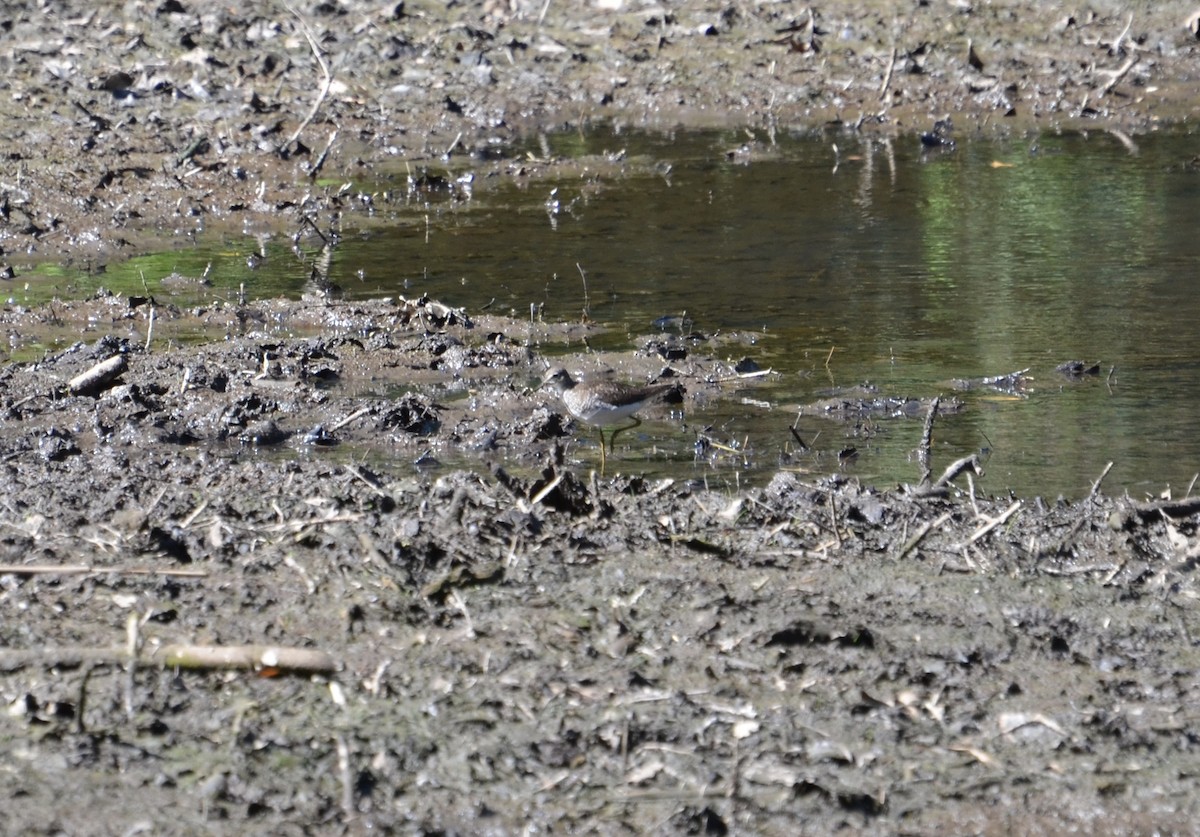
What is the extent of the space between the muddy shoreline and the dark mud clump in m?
0.01

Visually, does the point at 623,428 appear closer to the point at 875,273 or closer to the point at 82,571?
the point at 82,571

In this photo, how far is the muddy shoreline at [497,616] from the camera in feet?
13.6

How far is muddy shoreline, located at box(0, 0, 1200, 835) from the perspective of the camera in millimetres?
4145

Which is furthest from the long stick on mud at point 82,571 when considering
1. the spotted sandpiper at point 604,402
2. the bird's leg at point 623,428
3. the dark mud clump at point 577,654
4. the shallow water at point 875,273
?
the bird's leg at point 623,428

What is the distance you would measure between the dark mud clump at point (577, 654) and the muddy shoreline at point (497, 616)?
0.01 metres

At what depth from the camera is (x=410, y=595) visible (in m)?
5.17

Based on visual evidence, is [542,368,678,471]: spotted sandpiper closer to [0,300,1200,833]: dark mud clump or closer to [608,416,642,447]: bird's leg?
[608,416,642,447]: bird's leg

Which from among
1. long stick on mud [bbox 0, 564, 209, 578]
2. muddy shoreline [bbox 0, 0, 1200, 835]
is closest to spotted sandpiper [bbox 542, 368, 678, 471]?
muddy shoreline [bbox 0, 0, 1200, 835]

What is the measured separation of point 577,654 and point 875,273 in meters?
7.14

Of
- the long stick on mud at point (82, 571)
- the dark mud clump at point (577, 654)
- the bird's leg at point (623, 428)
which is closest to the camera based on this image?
the dark mud clump at point (577, 654)

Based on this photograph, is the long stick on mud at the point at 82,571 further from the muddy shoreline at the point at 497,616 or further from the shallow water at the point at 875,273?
the shallow water at the point at 875,273

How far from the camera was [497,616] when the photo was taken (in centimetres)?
502

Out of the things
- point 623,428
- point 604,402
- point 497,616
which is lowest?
point 623,428

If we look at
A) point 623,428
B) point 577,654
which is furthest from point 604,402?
point 577,654
